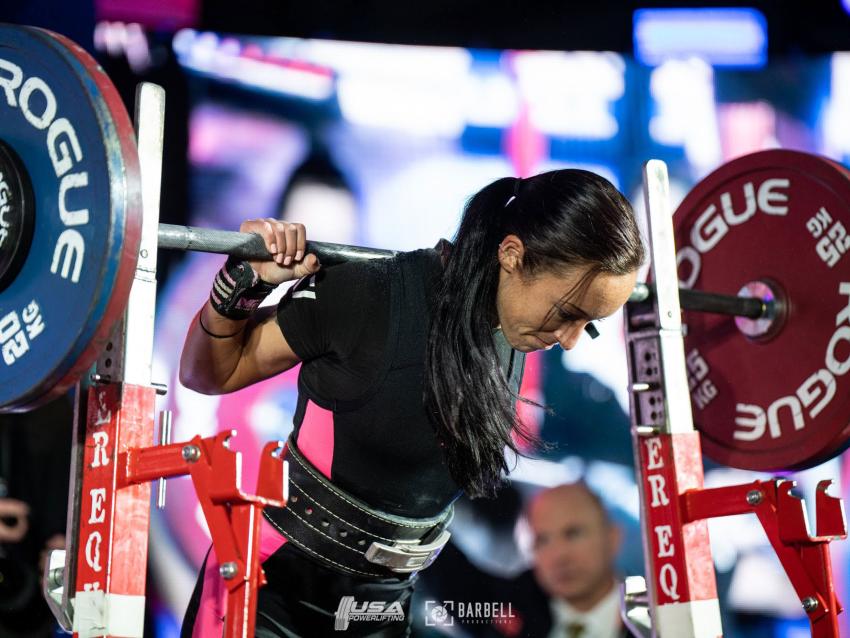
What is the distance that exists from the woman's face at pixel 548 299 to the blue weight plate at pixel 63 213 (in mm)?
766

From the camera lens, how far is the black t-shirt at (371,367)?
1.82m

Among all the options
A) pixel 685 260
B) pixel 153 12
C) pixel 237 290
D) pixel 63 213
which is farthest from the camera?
pixel 153 12

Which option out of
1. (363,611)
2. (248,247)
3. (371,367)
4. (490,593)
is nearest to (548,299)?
(371,367)

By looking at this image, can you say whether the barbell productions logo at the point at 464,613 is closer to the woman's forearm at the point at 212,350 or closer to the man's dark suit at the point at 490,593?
the man's dark suit at the point at 490,593

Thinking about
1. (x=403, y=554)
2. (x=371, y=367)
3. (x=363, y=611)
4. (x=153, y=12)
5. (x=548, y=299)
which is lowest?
(x=363, y=611)

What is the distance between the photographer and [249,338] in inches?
73.1

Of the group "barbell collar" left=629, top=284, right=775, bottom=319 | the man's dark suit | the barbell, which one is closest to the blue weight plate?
the barbell

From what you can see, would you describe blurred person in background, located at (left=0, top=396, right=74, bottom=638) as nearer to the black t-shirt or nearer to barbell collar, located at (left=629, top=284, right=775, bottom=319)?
the black t-shirt

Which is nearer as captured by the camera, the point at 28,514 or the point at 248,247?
the point at 248,247

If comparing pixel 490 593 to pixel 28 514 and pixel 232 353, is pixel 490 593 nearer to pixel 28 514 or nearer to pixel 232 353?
pixel 28 514

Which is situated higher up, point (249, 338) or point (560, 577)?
point (249, 338)

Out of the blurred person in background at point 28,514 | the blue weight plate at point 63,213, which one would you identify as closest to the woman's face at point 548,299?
the blue weight plate at point 63,213

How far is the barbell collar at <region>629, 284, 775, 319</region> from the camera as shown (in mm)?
2260

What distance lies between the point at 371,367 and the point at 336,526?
322 mm
